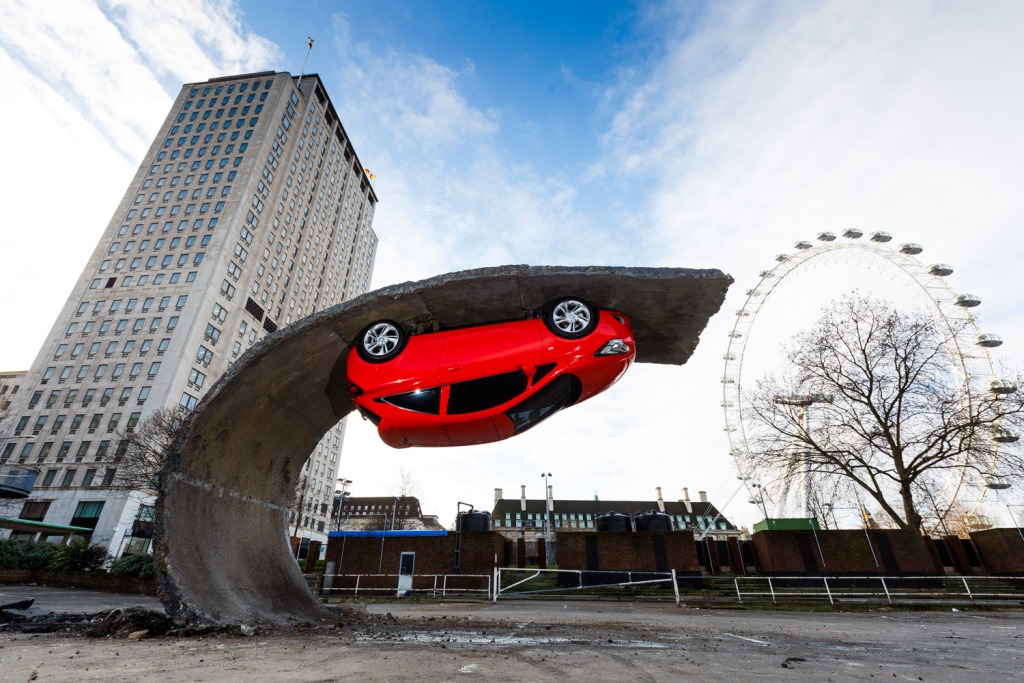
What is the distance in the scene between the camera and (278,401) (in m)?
7.76

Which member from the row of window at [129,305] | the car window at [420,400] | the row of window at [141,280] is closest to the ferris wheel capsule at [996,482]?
the car window at [420,400]

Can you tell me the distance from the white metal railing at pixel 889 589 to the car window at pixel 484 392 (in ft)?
42.8

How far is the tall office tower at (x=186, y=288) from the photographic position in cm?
4728

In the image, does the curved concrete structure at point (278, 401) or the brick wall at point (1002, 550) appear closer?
the curved concrete structure at point (278, 401)

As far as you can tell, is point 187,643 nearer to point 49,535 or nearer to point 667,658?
point 667,658

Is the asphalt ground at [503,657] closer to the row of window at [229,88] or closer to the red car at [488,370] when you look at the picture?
the red car at [488,370]

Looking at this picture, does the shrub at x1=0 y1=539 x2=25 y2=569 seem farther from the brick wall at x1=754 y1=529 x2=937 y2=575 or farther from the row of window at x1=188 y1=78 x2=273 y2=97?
the row of window at x1=188 y1=78 x2=273 y2=97

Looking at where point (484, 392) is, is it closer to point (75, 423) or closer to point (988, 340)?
point (988, 340)

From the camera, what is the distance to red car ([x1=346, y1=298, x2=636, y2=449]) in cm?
705

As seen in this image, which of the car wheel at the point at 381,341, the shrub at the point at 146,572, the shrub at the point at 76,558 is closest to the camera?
the car wheel at the point at 381,341

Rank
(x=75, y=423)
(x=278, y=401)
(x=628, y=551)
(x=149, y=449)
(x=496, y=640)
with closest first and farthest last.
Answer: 1. (x=496, y=640)
2. (x=278, y=401)
3. (x=628, y=551)
4. (x=149, y=449)
5. (x=75, y=423)

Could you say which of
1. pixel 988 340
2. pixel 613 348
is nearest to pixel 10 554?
pixel 613 348

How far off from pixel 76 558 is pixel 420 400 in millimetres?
25624

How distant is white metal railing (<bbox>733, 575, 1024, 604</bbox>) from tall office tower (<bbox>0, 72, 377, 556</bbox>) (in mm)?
41913
